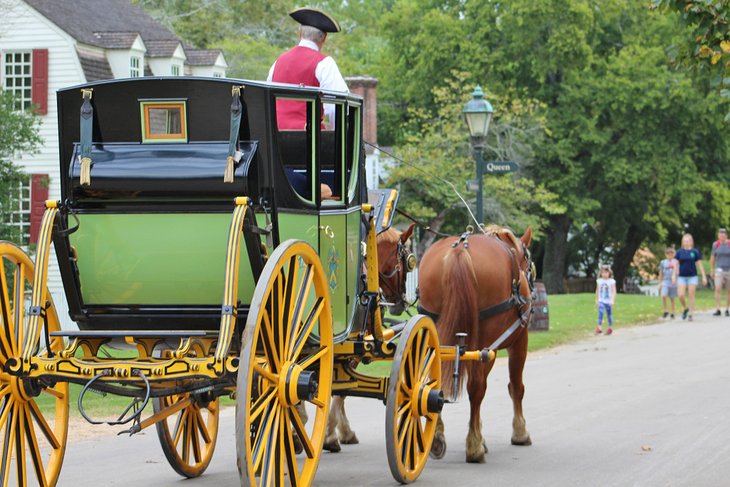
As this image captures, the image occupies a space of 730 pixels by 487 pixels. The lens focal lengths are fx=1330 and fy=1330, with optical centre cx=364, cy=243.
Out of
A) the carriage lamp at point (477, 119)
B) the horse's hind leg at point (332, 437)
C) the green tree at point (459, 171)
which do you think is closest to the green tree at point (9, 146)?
the carriage lamp at point (477, 119)

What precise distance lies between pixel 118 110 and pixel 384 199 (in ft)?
10.7

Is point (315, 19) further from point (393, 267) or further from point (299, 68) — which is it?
point (393, 267)

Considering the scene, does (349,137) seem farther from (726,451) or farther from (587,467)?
(726,451)

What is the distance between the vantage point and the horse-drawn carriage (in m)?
7.06

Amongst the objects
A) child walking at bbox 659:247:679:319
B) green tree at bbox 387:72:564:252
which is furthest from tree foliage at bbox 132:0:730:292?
child walking at bbox 659:247:679:319

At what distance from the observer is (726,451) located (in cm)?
1037

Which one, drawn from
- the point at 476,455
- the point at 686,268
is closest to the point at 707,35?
the point at 476,455

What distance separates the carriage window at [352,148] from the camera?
8.63 m

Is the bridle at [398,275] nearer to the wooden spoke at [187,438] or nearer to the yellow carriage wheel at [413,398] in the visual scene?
the yellow carriage wheel at [413,398]

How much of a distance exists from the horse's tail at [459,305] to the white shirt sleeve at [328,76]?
210 cm

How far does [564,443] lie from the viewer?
10938 millimetres

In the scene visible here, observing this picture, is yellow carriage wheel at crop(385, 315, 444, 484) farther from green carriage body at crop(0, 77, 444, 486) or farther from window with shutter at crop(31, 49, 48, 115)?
window with shutter at crop(31, 49, 48, 115)

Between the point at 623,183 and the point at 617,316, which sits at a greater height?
the point at 623,183

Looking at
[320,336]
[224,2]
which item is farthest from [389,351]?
[224,2]
